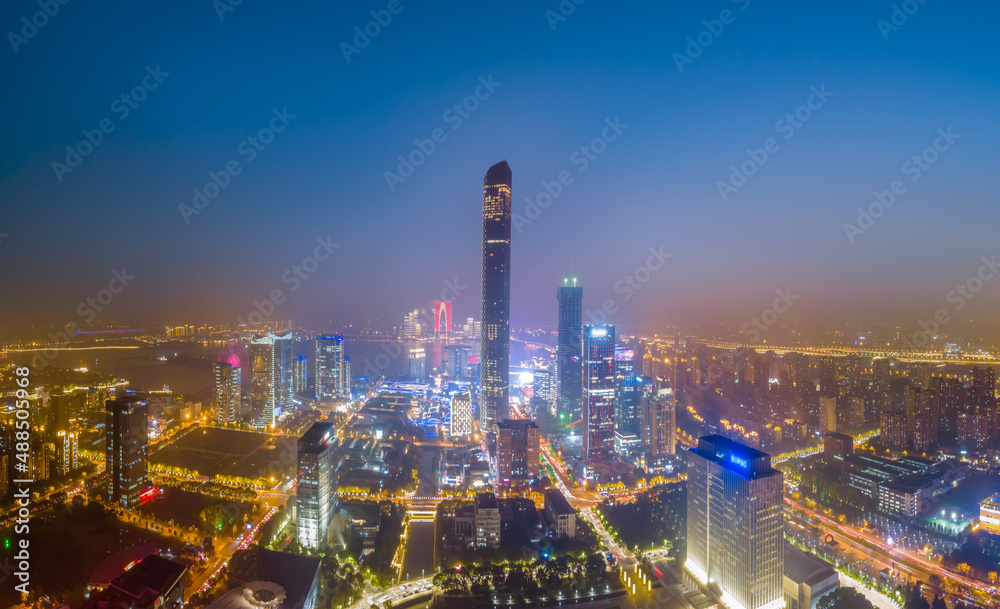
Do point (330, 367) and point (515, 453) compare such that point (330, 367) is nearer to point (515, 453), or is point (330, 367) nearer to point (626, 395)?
point (515, 453)

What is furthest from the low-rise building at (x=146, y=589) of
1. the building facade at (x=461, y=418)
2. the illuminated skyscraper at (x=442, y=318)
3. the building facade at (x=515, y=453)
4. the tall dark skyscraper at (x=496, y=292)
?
the illuminated skyscraper at (x=442, y=318)

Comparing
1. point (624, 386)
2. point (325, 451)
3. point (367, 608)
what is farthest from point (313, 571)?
point (624, 386)

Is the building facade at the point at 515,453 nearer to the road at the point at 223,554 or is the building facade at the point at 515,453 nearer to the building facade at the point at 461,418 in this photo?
the building facade at the point at 461,418

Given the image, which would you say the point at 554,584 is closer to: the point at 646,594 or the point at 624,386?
the point at 646,594

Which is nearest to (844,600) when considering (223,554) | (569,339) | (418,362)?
(223,554)

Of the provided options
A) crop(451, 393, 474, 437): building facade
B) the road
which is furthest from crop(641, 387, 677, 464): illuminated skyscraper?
the road

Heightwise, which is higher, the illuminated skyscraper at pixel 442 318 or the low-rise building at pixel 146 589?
the illuminated skyscraper at pixel 442 318
